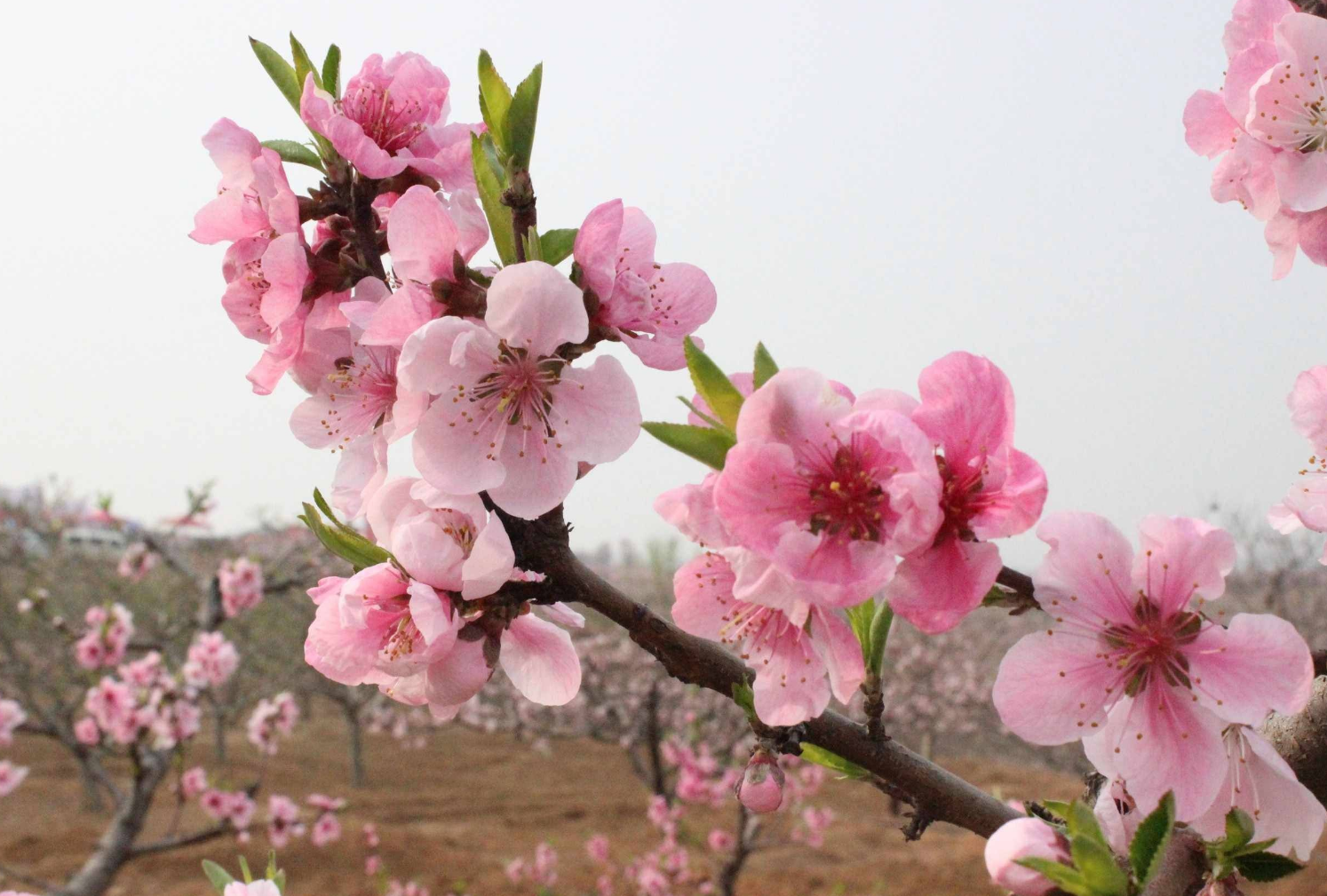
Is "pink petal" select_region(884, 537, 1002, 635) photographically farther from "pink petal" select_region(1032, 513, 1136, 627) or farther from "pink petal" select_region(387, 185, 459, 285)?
"pink petal" select_region(387, 185, 459, 285)

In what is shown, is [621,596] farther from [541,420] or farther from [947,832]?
[947,832]

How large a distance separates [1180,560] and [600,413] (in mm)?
565

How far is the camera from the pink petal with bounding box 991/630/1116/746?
2.82 feet

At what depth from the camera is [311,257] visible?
1136 millimetres

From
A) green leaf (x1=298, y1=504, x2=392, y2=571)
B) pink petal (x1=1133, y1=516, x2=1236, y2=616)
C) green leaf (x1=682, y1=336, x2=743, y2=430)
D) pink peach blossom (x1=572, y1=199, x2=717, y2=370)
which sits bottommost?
pink petal (x1=1133, y1=516, x2=1236, y2=616)

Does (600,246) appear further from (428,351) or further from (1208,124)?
(1208,124)

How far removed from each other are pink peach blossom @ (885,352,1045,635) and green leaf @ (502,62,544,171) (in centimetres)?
52

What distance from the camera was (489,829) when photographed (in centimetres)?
1077

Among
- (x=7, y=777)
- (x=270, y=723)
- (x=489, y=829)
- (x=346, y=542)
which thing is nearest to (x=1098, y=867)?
(x=346, y=542)

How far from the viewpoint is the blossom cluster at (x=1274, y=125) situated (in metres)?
1.28

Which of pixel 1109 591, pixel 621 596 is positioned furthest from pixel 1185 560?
pixel 621 596

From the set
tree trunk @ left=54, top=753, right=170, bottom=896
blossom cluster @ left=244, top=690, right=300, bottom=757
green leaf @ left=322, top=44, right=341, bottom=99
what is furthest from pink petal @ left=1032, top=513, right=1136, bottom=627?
blossom cluster @ left=244, top=690, right=300, bottom=757

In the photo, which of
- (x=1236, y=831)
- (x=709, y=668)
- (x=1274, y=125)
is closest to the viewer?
(x=1236, y=831)

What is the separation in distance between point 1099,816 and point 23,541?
36.6 feet
